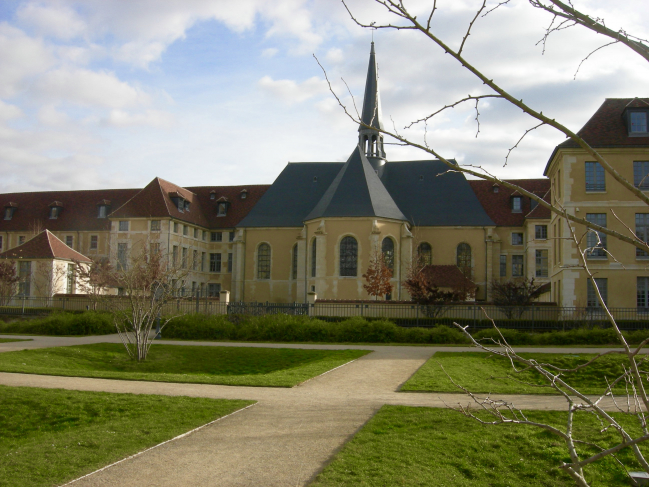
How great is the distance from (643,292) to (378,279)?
15012 millimetres

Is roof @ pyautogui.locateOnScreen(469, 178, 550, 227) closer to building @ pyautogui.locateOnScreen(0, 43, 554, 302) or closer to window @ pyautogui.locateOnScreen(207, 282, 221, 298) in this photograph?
building @ pyautogui.locateOnScreen(0, 43, 554, 302)

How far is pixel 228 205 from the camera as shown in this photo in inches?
2395

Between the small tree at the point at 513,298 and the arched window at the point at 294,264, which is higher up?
the arched window at the point at 294,264

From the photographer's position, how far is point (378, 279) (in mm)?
39406

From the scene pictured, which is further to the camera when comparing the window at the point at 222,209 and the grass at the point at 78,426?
the window at the point at 222,209

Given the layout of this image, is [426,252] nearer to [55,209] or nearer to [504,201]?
[504,201]

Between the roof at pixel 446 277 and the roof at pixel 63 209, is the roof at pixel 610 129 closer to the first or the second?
the roof at pixel 446 277

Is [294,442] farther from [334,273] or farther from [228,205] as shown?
[228,205]

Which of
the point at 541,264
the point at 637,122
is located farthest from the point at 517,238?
the point at 637,122

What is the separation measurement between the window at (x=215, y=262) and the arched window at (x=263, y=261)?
9.56 meters

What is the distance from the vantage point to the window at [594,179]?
3047 cm

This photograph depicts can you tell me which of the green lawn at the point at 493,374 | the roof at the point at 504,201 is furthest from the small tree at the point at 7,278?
the roof at the point at 504,201

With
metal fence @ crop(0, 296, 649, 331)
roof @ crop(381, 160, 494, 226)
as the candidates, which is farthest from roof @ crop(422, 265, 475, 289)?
metal fence @ crop(0, 296, 649, 331)

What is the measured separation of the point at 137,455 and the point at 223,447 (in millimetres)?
1006
